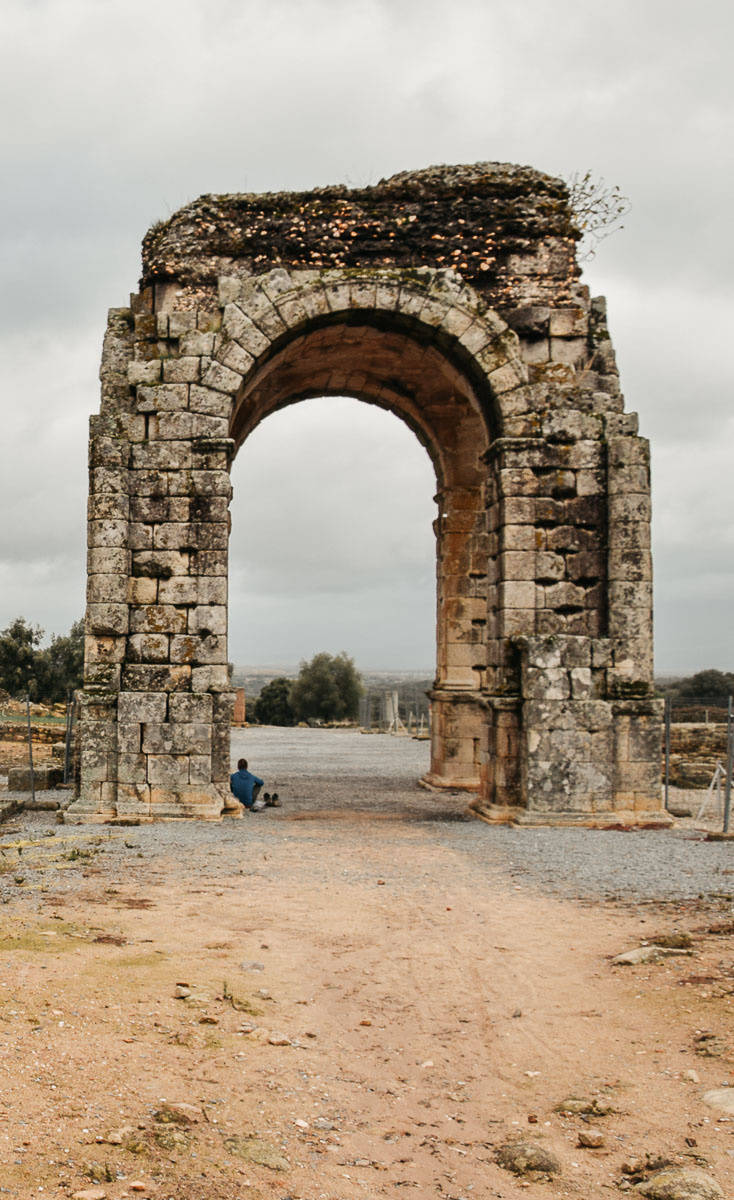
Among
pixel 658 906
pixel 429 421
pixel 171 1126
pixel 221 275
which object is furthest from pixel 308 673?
pixel 171 1126

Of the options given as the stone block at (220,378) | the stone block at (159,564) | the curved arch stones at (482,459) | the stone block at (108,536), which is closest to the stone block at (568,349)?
the curved arch stones at (482,459)

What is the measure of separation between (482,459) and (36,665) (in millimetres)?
26207

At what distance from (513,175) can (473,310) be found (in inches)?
68.3

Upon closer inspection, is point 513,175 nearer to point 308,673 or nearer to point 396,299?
point 396,299

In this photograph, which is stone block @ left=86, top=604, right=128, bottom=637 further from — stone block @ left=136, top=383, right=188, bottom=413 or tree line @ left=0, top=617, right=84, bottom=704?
tree line @ left=0, top=617, right=84, bottom=704

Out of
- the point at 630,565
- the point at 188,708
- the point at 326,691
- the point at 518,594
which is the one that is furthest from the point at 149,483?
the point at 326,691

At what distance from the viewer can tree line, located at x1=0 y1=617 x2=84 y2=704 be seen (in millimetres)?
33219

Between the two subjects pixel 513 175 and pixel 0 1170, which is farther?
pixel 513 175

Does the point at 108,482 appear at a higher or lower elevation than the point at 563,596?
higher

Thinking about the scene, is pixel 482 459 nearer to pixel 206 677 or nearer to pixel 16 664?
pixel 206 677

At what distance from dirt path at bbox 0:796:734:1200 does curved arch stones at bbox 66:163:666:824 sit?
3082 millimetres

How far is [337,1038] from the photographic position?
428 centimetres

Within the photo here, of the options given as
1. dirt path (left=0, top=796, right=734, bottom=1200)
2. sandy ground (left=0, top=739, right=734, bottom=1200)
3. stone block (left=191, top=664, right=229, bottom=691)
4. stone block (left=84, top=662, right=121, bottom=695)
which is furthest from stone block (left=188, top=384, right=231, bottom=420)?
dirt path (left=0, top=796, right=734, bottom=1200)

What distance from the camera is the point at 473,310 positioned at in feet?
35.4
